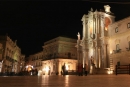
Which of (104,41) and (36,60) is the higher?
(104,41)

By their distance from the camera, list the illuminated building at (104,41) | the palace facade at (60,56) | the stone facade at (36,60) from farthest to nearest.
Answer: the stone facade at (36,60) → the palace facade at (60,56) → the illuminated building at (104,41)

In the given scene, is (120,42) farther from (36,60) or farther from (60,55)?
(36,60)

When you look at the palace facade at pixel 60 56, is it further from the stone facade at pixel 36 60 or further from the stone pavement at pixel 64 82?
the stone pavement at pixel 64 82

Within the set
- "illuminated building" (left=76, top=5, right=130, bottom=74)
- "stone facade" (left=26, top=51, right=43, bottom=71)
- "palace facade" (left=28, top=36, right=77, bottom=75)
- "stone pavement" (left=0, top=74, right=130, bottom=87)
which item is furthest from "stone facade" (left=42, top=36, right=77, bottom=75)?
"stone pavement" (left=0, top=74, right=130, bottom=87)

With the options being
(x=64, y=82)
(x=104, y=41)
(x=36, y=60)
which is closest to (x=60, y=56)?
(x=104, y=41)

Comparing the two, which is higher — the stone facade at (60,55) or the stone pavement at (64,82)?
the stone facade at (60,55)

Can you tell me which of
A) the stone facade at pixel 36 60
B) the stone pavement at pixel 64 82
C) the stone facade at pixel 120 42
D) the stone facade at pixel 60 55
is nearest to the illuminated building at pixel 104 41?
the stone facade at pixel 120 42

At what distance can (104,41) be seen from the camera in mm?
34281

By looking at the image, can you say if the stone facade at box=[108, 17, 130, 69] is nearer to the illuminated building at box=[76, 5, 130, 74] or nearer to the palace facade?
the illuminated building at box=[76, 5, 130, 74]

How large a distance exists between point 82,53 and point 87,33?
4.92 metres

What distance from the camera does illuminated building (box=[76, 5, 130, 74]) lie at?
3033cm

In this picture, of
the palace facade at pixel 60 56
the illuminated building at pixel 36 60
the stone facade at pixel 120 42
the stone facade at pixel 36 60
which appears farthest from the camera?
the stone facade at pixel 36 60

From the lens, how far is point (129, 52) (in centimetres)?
2850

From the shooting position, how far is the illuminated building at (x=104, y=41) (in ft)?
99.5
